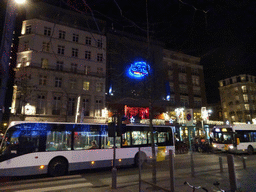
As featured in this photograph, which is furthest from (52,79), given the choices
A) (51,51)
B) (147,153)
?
(147,153)

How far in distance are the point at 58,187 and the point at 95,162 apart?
11.6ft

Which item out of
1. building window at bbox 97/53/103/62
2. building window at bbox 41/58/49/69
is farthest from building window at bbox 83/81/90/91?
building window at bbox 41/58/49/69

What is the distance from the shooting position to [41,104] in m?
26.7

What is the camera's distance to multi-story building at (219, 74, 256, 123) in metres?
54.4

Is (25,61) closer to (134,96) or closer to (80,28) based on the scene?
(80,28)

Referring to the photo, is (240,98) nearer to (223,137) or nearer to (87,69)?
(223,137)

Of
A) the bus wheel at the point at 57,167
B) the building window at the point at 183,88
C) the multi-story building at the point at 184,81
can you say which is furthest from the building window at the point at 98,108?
the building window at the point at 183,88

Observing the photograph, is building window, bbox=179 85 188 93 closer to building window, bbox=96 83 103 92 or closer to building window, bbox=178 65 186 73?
building window, bbox=178 65 186 73

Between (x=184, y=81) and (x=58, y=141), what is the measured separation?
128 feet

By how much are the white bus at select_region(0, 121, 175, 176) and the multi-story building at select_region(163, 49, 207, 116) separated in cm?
2979

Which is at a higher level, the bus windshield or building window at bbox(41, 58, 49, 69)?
building window at bbox(41, 58, 49, 69)

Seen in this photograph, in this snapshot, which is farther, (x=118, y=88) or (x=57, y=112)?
(x=118, y=88)

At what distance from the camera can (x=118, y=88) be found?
3334 cm

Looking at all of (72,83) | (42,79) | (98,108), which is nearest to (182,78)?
(98,108)
